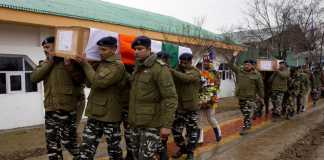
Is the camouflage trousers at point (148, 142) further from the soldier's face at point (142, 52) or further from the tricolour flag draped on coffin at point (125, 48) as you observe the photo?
the tricolour flag draped on coffin at point (125, 48)

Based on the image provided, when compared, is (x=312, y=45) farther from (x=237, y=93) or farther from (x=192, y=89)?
(x=192, y=89)

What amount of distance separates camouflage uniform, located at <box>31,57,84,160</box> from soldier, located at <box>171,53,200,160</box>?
71.7 inches

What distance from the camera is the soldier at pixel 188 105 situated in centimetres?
653

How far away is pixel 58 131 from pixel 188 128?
2.31m

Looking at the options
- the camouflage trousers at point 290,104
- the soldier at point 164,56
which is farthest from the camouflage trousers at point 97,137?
the camouflage trousers at point 290,104

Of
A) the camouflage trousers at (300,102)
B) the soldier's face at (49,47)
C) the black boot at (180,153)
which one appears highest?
the soldier's face at (49,47)

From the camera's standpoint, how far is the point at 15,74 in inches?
507

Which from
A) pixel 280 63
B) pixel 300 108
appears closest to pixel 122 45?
pixel 280 63

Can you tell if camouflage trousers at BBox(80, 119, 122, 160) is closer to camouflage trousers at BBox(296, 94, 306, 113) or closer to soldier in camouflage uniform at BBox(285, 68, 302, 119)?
soldier in camouflage uniform at BBox(285, 68, 302, 119)

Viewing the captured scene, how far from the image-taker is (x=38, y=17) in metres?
12.3

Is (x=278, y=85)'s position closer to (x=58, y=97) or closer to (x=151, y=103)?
(x=151, y=103)

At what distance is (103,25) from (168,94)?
10.4 meters

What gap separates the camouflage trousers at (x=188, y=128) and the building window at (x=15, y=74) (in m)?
7.40

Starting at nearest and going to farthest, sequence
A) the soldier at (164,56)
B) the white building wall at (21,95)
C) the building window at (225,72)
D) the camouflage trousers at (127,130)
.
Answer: the camouflage trousers at (127,130), the soldier at (164,56), the white building wall at (21,95), the building window at (225,72)
